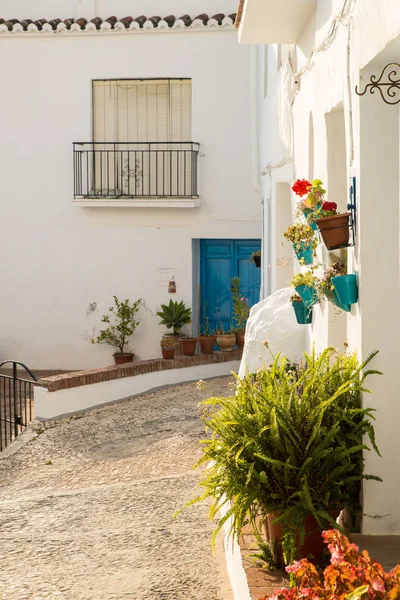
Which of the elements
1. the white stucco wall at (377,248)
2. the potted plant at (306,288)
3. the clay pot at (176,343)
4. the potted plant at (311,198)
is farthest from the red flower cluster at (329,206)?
the clay pot at (176,343)

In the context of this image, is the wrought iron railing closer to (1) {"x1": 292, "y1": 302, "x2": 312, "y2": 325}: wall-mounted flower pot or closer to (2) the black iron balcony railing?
(1) {"x1": 292, "y1": 302, "x2": 312, "y2": 325}: wall-mounted flower pot

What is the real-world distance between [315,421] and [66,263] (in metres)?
12.9

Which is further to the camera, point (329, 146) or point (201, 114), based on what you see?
point (201, 114)

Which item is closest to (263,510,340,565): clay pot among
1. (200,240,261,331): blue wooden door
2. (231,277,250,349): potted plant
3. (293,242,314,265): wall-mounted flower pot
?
(293,242,314,265): wall-mounted flower pot

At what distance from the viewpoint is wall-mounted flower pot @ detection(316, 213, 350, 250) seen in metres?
5.55

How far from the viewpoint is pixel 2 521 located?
265 inches

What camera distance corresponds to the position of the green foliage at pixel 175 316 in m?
16.5

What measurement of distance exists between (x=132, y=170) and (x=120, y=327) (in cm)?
302

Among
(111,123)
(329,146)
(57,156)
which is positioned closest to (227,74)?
(111,123)

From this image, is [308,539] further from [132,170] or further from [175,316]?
[132,170]

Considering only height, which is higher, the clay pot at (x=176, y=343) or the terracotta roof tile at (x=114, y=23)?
the terracotta roof tile at (x=114, y=23)

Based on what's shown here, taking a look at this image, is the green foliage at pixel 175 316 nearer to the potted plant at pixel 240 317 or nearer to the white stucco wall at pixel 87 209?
the white stucco wall at pixel 87 209

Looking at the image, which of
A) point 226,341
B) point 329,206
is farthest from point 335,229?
point 226,341

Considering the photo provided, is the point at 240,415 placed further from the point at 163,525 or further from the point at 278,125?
the point at 278,125
